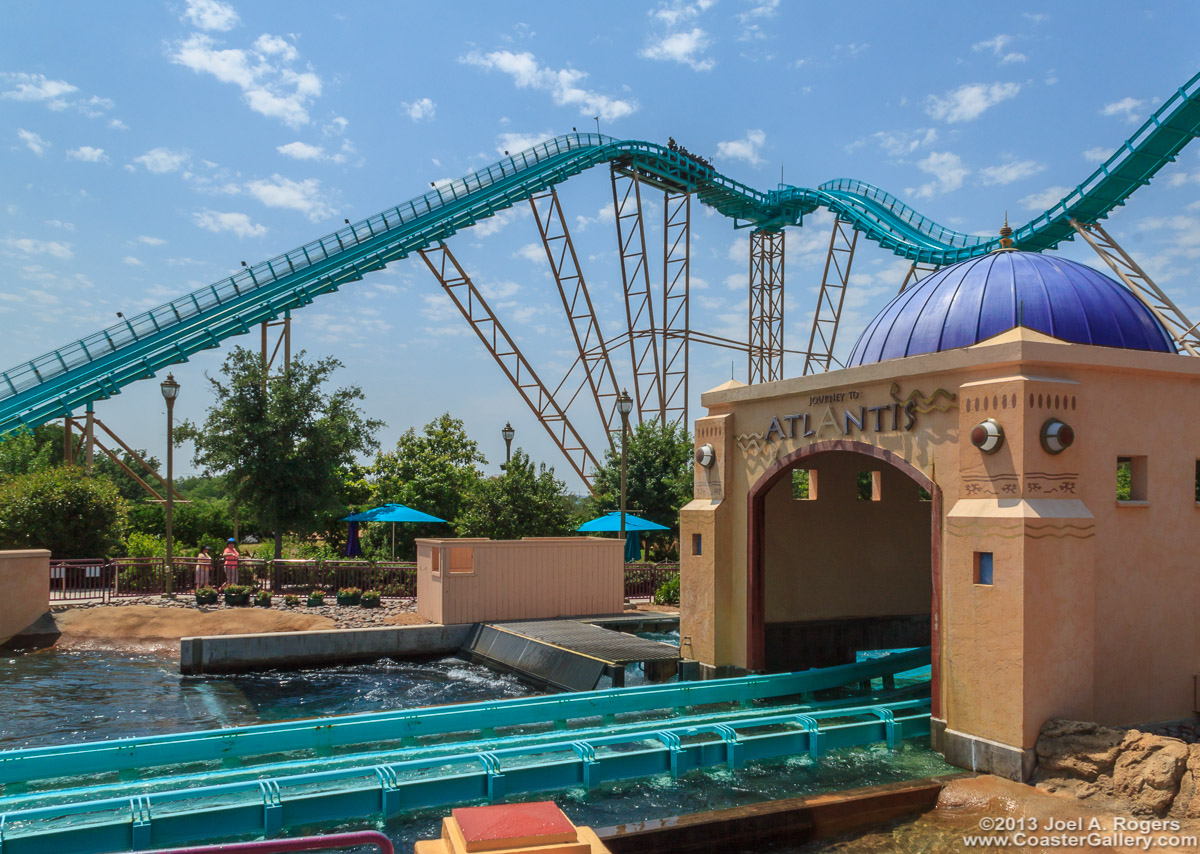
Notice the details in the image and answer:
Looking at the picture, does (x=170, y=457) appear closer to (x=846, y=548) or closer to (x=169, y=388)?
(x=169, y=388)

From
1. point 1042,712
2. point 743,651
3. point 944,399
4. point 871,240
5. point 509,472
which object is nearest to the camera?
point 1042,712

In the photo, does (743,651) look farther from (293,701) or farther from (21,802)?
(21,802)

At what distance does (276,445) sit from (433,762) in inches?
742

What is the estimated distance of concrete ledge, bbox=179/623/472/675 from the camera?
1780cm

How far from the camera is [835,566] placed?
17.7 meters

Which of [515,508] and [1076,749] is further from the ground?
[515,508]

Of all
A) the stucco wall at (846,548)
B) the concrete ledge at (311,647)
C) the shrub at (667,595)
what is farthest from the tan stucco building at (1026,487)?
the shrub at (667,595)

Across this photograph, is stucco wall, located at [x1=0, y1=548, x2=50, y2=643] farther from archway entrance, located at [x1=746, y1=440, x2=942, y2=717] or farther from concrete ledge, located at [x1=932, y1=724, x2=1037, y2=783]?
concrete ledge, located at [x1=932, y1=724, x2=1037, y2=783]

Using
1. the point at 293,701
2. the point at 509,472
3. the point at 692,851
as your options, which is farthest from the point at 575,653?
the point at 509,472

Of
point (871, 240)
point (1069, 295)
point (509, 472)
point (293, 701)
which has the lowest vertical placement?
point (293, 701)

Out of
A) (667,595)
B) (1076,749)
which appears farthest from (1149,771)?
(667,595)

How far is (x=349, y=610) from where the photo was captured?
22234 millimetres

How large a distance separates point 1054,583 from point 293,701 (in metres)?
12.3

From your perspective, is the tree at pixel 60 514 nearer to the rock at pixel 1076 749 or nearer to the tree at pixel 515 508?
the tree at pixel 515 508
